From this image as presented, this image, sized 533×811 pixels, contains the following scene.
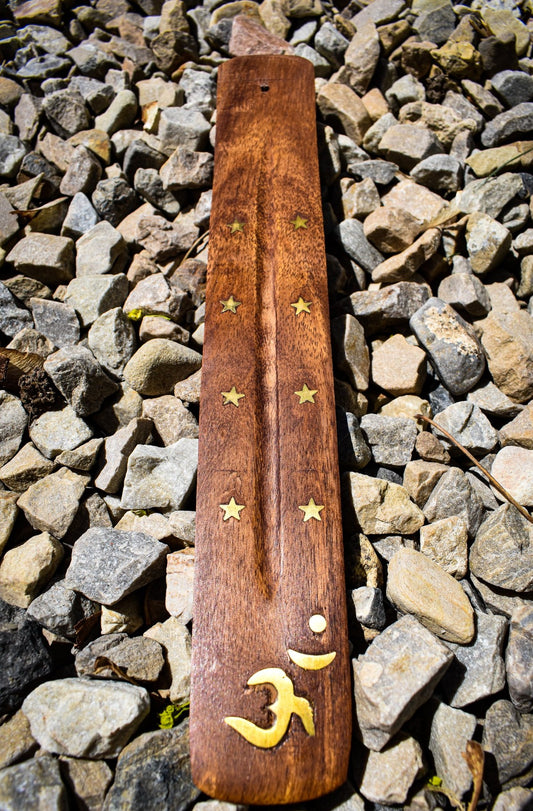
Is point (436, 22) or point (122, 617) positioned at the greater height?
point (436, 22)

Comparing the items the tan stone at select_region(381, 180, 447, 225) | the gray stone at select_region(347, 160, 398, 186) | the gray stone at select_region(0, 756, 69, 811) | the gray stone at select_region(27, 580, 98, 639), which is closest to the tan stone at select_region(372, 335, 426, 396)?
the tan stone at select_region(381, 180, 447, 225)

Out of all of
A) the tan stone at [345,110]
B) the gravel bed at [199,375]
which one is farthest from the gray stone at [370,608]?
the tan stone at [345,110]

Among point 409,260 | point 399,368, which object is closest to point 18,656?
point 399,368

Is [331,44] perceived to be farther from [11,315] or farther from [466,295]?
[11,315]

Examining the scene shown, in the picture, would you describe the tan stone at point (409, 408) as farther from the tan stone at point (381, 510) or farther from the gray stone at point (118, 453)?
the gray stone at point (118, 453)

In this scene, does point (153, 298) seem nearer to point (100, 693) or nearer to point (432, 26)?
point (100, 693)

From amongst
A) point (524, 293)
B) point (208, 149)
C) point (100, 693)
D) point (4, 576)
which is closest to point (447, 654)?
point (100, 693)
